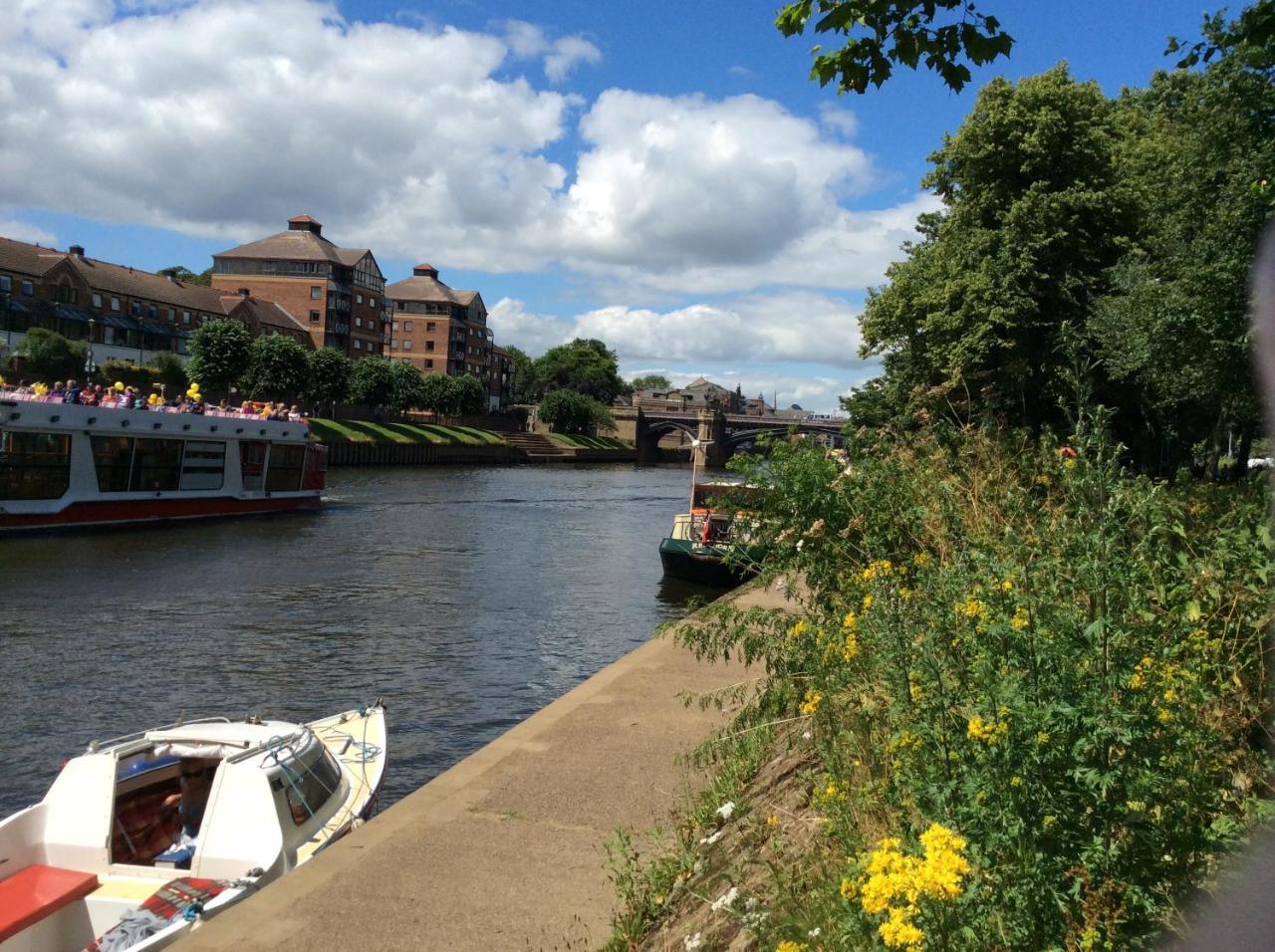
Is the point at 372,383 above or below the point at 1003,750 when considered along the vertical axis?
above

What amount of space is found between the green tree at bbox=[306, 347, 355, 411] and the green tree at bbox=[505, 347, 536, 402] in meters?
82.8

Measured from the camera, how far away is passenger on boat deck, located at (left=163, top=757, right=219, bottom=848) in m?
8.84

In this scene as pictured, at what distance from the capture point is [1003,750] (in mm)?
3504

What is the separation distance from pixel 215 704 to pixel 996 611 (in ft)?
44.7

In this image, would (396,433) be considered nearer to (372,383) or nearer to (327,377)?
(372,383)

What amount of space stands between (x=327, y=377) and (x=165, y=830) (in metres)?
79.1

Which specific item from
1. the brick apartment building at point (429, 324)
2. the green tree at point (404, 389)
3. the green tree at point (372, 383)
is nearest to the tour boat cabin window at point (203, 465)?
the green tree at point (372, 383)

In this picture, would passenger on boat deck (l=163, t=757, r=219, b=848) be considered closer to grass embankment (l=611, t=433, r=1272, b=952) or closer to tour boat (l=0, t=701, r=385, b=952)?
tour boat (l=0, t=701, r=385, b=952)

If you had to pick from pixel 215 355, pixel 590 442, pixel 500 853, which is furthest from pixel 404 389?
pixel 500 853

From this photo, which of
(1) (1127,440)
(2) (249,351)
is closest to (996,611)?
(1) (1127,440)

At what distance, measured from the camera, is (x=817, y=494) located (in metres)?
8.03

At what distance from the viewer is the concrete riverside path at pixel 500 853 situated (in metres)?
5.66

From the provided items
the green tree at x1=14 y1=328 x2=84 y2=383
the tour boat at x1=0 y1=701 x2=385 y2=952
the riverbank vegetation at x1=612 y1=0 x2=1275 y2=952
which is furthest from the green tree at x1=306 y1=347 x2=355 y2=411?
the riverbank vegetation at x1=612 y1=0 x2=1275 y2=952

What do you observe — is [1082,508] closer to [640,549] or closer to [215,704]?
[215,704]
